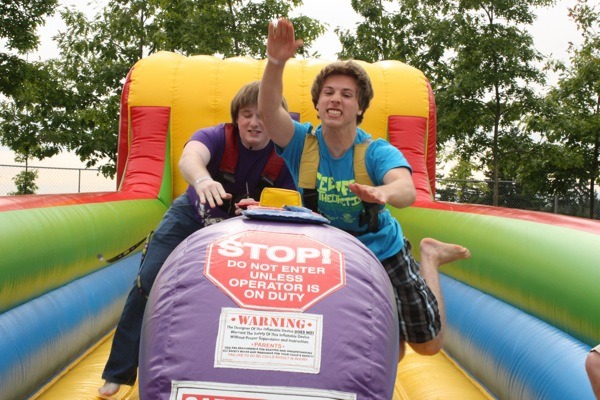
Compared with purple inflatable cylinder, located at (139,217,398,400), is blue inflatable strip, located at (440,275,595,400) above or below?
below

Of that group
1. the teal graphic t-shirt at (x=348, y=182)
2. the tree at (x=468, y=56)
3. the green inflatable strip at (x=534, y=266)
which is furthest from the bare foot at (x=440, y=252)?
the tree at (x=468, y=56)

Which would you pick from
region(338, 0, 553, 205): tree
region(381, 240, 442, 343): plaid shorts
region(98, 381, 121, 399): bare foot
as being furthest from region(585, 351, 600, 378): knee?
region(338, 0, 553, 205): tree

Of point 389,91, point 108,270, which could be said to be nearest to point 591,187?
point 389,91

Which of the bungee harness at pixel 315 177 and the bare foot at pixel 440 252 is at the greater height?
the bungee harness at pixel 315 177

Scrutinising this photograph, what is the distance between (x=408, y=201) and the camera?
1775 mm

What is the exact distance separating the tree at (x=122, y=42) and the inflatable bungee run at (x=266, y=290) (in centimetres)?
644

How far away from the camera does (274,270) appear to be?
1333 millimetres

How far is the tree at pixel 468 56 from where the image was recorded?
10.2m

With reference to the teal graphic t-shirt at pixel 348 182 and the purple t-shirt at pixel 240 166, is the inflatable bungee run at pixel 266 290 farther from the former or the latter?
the purple t-shirt at pixel 240 166

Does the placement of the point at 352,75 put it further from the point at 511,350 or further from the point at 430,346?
the point at 511,350

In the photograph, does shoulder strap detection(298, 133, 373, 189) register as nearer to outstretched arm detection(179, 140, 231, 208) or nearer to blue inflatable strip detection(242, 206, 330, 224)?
outstretched arm detection(179, 140, 231, 208)

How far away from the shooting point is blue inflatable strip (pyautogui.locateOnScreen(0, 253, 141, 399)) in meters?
1.89

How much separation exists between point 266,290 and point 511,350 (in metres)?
1.17

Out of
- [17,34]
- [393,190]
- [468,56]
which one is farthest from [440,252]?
[17,34]
